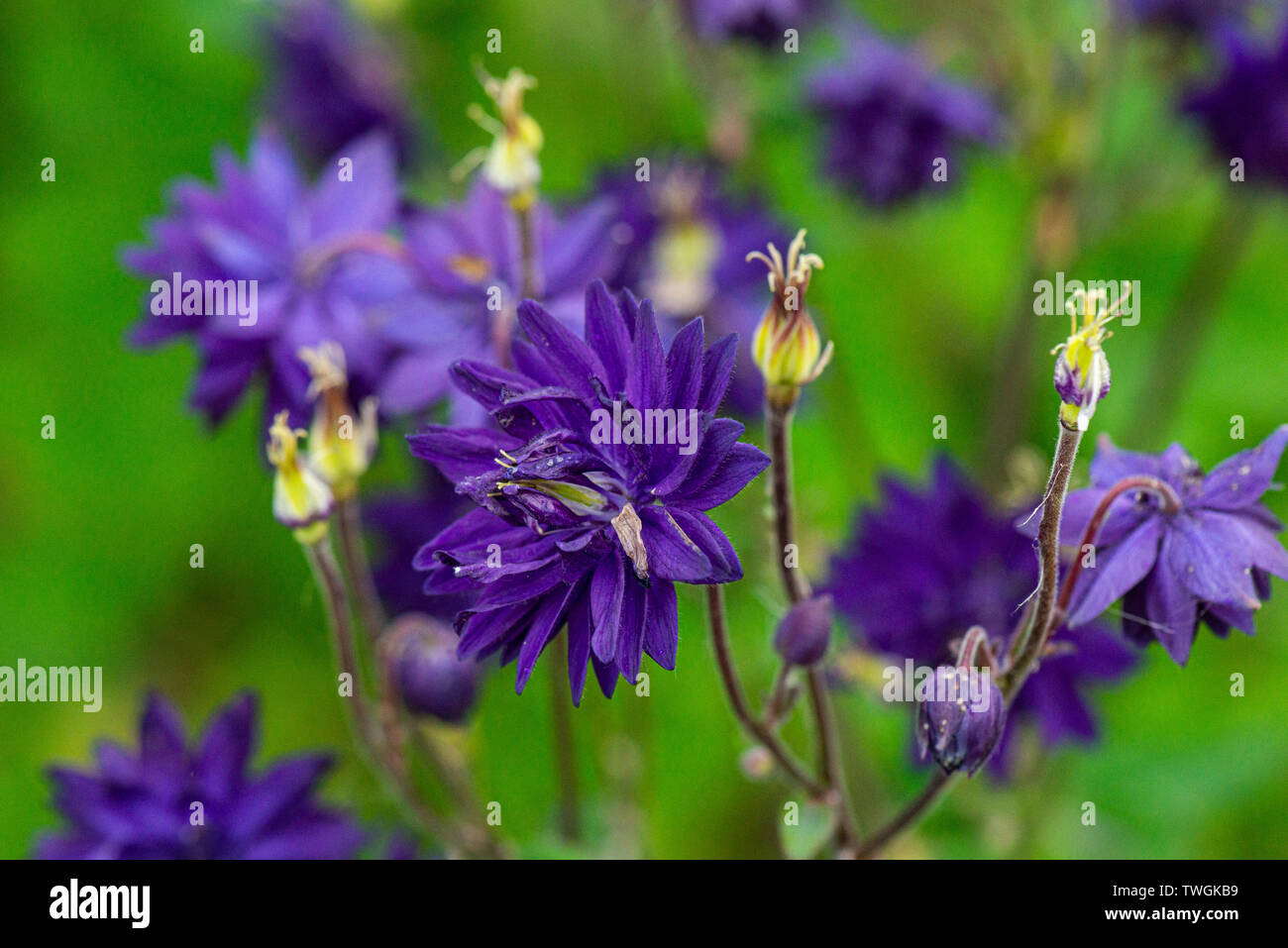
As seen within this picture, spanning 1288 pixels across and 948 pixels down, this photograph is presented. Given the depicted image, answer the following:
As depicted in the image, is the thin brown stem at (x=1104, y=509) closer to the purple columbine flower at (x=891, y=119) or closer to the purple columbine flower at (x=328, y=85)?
the purple columbine flower at (x=891, y=119)

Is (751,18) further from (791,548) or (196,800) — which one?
(196,800)

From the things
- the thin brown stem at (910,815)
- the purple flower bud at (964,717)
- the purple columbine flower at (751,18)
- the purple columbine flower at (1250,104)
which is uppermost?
the purple columbine flower at (751,18)

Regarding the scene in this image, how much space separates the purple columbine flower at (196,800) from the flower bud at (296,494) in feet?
1.35

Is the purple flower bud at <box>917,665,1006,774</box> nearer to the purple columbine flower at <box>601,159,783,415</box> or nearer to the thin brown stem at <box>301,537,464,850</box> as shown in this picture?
the thin brown stem at <box>301,537,464,850</box>

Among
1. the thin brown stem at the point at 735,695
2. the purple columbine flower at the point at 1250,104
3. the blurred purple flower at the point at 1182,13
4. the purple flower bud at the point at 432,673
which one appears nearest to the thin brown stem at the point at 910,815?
the thin brown stem at the point at 735,695

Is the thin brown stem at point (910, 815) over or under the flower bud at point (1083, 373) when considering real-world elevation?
under

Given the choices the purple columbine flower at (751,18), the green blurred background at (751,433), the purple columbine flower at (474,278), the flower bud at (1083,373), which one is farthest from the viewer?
the green blurred background at (751,433)

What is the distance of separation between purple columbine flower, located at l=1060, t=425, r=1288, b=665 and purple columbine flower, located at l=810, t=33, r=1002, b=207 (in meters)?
1.18

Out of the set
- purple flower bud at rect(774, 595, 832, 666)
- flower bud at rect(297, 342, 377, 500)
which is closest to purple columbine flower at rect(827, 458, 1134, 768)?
purple flower bud at rect(774, 595, 832, 666)

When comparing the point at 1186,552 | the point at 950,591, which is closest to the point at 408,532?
the point at 950,591

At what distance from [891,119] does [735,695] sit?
144cm

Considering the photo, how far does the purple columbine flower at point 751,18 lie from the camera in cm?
226
